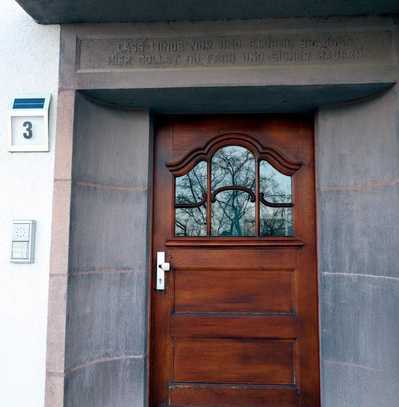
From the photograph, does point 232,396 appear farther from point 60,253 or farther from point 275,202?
point 60,253

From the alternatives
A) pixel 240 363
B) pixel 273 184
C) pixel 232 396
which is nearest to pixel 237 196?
pixel 273 184

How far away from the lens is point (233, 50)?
2283mm

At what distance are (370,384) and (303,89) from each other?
171 cm

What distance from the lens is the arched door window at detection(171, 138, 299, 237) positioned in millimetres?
2566

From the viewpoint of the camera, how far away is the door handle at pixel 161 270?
2.56 meters

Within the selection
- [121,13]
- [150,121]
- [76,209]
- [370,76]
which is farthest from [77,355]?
[370,76]

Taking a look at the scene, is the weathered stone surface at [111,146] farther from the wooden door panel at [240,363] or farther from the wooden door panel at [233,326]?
the wooden door panel at [240,363]

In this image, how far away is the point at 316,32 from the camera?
7.38ft

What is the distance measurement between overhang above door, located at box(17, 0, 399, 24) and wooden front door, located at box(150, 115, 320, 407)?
649 mm

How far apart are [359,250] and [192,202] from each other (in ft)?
3.46

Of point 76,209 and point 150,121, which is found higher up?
point 150,121

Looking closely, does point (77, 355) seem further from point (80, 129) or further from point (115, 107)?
point (115, 107)

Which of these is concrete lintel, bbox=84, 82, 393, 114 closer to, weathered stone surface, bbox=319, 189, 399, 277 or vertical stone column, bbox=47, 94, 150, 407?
vertical stone column, bbox=47, 94, 150, 407

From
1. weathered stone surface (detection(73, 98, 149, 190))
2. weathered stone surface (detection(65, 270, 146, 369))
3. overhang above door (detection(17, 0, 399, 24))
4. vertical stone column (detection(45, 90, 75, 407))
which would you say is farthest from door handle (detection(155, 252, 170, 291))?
overhang above door (detection(17, 0, 399, 24))
